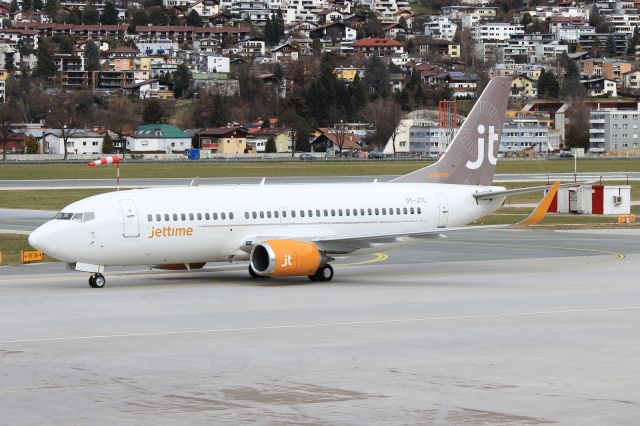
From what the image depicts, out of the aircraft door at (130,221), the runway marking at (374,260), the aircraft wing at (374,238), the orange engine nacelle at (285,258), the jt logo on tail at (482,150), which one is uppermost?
the jt logo on tail at (482,150)

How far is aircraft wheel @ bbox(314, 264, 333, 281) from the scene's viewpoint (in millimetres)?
44688

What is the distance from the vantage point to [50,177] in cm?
13275

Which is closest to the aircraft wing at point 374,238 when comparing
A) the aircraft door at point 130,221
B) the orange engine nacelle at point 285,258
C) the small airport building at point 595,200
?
the orange engine nacelle at point 285,258

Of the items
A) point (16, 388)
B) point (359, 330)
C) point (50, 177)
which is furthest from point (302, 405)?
point (50, 177)

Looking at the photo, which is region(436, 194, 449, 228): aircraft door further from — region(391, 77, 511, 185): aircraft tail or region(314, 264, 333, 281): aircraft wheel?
region(314, 264, 333, 281): aircraft wheel

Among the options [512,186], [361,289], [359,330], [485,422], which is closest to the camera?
[485,422]

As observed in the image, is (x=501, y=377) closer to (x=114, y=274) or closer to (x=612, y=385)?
(x=612, y=385)

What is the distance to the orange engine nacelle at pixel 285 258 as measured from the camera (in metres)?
43.0

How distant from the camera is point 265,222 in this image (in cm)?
4553

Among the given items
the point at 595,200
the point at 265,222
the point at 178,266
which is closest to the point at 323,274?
the point at 265,222

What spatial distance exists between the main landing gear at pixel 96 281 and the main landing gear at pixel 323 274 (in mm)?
6841

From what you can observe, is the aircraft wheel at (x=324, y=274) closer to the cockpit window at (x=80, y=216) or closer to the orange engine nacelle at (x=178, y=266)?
the orange engine nacelle at (x=178, y=266)

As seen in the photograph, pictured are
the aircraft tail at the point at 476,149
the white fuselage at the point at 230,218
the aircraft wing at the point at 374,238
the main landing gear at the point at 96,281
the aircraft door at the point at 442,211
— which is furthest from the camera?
the aircraft tail at the point at 476,149

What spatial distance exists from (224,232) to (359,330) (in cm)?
1307
